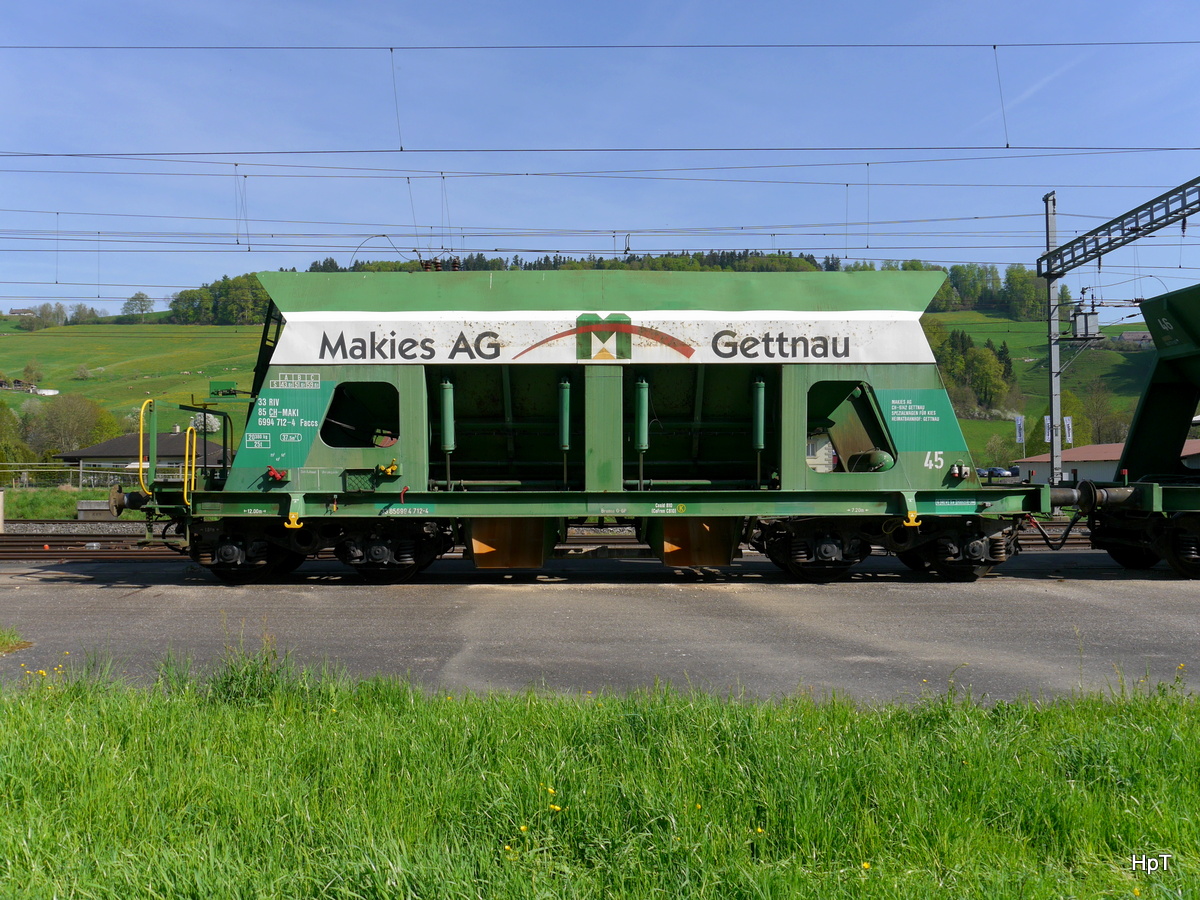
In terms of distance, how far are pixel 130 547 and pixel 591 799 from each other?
498 inches

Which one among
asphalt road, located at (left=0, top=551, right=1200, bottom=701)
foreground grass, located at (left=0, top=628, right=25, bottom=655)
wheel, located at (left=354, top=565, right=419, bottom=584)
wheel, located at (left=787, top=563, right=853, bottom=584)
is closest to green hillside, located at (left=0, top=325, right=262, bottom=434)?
wheel, located at (left=354, top=565, right=419, bottom=584)

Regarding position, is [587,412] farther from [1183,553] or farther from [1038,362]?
[1038,362]

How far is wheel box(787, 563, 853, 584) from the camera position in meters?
10.6

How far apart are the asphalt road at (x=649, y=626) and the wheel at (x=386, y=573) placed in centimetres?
27

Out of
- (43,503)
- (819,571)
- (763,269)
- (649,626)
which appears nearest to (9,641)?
(649,626)

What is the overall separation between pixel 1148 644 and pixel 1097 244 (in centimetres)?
1744

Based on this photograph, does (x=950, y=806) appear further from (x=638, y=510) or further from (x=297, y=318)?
(x=297, y=318)

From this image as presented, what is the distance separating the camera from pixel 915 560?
1147cm

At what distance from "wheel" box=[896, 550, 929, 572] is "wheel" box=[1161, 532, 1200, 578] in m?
3.26

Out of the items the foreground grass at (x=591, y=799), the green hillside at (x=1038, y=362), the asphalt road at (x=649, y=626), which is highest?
the green hillside at (x=1038, y=362)

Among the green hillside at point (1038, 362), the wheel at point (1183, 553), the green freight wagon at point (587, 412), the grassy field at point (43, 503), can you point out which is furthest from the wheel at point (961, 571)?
the green hillside at point (1038, 362)

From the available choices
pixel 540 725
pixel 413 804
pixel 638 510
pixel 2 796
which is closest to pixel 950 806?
pixel 540 725

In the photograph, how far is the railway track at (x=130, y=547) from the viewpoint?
36.6ft

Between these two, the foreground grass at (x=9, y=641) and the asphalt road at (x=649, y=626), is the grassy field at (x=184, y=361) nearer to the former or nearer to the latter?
the asphalt road at (x=649, y=626)
